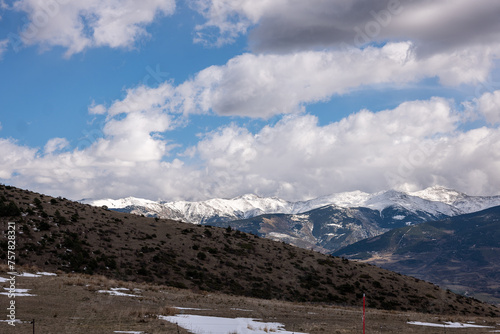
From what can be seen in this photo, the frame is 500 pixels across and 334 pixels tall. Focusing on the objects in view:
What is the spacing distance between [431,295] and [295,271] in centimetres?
2422

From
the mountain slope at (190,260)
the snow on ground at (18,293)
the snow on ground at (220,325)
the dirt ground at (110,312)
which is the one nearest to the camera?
the dirt ground at (110,312)

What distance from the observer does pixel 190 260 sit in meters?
70.9

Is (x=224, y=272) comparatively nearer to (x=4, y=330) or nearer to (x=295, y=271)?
(x=295, y=271)

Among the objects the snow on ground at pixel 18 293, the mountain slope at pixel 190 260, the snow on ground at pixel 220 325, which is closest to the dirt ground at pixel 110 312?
the snow on ground at pixel 18 293

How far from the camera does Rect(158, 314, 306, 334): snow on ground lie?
23.2 metres

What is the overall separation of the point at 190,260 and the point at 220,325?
154ft

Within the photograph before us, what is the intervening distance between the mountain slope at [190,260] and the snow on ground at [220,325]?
111ft

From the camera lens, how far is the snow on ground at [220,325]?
23203mm

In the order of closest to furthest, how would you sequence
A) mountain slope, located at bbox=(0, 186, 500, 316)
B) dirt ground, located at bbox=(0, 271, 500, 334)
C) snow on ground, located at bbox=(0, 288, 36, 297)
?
dirt ground, located at bbox=(0, 271, 500, 334)
snow on ground, located at bbox=(0, 288, 36, 297)
mountain slope, located at bbox=(0, 186, 500, 316)

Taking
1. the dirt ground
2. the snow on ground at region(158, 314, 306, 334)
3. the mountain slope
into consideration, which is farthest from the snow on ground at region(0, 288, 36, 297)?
the mountain slope

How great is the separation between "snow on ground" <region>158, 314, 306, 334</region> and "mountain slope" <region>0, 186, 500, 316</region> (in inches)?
1333

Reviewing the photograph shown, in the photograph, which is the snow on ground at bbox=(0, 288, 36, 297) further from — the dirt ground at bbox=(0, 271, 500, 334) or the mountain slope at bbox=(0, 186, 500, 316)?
the mountain slope at bbox=(0, 186, 500, 316)

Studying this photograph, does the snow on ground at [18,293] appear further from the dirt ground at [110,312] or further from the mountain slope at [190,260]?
the mountain slope at [190,260]

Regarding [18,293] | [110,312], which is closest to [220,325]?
[110,312]
